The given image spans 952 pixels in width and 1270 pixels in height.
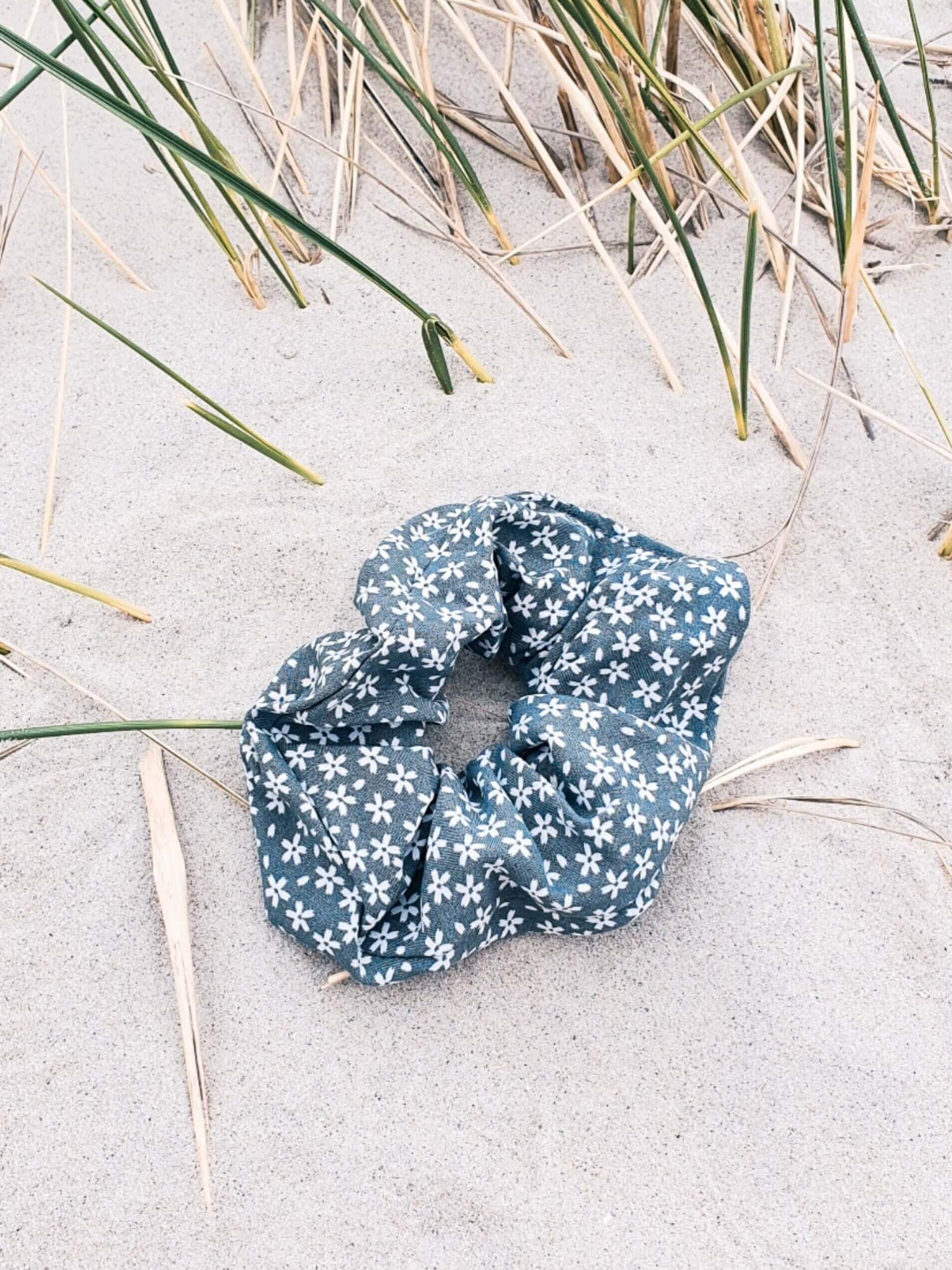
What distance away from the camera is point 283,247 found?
1371mm

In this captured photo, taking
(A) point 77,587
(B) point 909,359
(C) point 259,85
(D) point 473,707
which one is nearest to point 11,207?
(C) point 259,85

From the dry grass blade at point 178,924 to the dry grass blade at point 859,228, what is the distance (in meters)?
0.87

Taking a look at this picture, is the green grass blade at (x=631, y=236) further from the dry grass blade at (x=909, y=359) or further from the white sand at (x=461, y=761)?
the dry grass blade at (x=909, y=359)

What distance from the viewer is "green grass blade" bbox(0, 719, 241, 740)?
906 mm

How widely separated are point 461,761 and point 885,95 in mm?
822

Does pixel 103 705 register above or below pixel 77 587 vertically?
below

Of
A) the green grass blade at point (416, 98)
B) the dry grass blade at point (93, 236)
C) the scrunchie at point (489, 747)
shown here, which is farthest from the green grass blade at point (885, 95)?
the dry grass blade at point (93, 236)

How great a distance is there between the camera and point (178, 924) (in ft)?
3.10

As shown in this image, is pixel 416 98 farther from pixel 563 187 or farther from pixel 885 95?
pixel 885 95

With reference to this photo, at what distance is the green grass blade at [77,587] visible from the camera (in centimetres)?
98

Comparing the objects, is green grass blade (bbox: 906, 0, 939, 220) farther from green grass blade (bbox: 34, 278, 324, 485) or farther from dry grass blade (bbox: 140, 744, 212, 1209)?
dry grass blade (bbox: 140, 744, 212, 1209)

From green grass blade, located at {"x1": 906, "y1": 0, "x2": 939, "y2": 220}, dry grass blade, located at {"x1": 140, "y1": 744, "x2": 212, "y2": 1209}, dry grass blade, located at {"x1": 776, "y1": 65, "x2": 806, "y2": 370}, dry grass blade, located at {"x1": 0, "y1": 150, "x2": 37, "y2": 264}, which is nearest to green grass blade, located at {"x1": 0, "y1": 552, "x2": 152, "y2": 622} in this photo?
dry grass blade, located at {"x1": 140, "y1": 744, "x2": 212, "y2": 1209}

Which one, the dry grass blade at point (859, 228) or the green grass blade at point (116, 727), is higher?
the dry grass blade at point (859, 228)

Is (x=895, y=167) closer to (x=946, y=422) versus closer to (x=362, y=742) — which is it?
(x=946, y=422)
